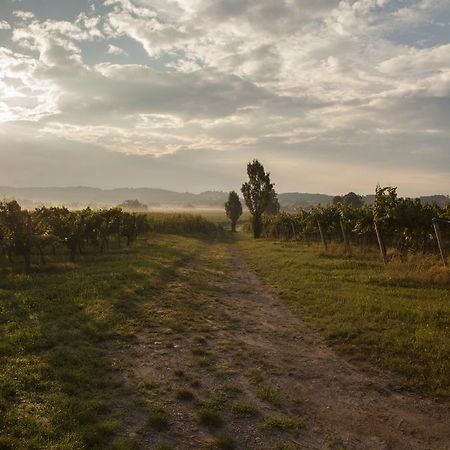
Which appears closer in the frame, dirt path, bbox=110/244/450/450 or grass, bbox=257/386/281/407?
dirt path, bbox=110/244/450/450

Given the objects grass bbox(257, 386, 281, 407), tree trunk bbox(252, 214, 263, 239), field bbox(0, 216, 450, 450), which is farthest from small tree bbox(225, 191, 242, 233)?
grass bbox(257, 386, 281, 407)

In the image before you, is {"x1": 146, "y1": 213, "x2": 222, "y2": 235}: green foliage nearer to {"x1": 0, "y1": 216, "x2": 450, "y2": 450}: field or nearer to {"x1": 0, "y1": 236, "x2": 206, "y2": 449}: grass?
{"x1": 0, "y1": 236, "x2": 206, "y2": 449}: grass

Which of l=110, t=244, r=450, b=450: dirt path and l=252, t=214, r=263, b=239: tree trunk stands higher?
l=252, t=214, r=263, b=239: tree trunk

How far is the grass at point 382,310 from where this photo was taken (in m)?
9.48

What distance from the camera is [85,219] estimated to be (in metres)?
29.2

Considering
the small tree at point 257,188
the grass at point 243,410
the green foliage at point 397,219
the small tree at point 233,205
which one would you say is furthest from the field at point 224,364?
the small tree at point 233,205

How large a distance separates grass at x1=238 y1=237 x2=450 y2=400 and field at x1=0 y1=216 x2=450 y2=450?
0.06 metres

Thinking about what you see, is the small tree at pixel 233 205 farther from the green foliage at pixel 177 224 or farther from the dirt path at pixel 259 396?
the dirt path at pixel 259 396

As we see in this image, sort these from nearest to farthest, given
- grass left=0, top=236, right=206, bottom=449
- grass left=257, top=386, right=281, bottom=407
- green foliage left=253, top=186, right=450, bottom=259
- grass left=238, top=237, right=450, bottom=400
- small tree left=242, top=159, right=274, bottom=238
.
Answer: grass left=0, top=236, right=206, bottom=449
grass left=257, top=386, right=281, bottom=407
grass left=238, top=237, right=450, bottom=400
green foliage left=253, top=186, right=450, bottom=259
small tree left=242, top=159, right=274, bottom=238

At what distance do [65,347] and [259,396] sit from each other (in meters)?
5.30

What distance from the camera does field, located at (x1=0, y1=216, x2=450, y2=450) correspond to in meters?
6.74

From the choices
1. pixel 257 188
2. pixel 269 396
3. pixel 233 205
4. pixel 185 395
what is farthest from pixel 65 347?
pixel 233 205

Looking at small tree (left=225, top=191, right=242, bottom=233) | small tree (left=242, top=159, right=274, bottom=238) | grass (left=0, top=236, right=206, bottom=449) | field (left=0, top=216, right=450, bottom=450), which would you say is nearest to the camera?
grass (left=0, top=236, right=206, bottom=449)

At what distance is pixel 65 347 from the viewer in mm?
10258
